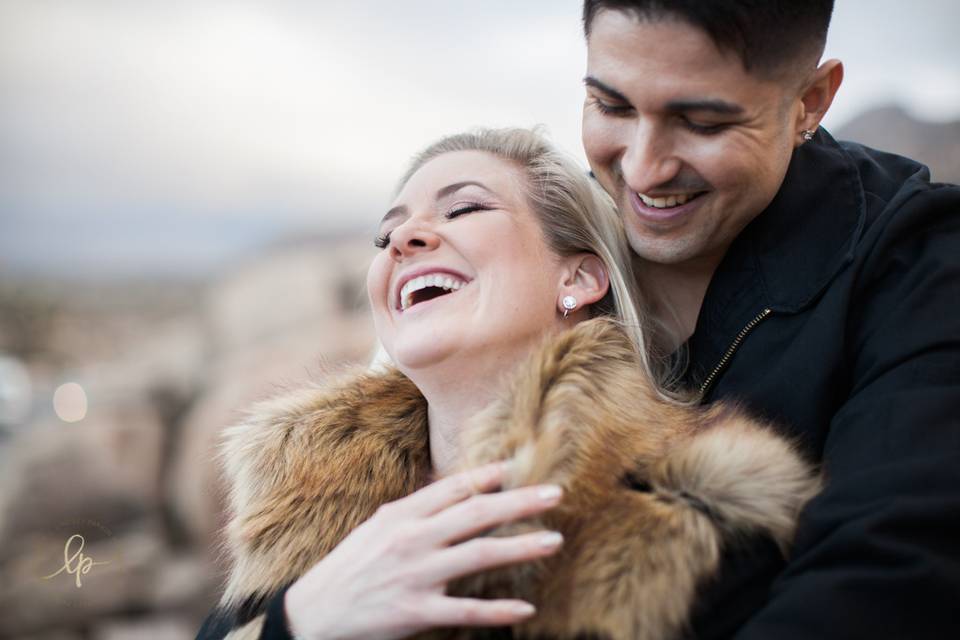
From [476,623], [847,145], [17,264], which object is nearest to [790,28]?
[847,145]

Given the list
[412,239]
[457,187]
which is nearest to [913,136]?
[457,187]

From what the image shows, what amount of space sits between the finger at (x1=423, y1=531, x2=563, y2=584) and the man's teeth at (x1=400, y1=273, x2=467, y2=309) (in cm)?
65

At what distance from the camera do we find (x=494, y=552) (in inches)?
47.8

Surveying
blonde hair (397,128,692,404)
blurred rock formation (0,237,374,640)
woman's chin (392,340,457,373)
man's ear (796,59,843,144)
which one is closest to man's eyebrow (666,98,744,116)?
man's ear (796,59,843,144)

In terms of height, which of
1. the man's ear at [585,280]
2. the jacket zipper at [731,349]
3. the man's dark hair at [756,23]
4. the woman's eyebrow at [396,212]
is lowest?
the jacket zipper at [731,349]

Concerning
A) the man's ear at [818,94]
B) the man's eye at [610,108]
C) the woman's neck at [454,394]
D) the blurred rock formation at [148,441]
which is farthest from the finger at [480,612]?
the blurred rock formation at [148,441]

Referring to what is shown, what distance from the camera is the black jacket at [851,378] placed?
1141 mm

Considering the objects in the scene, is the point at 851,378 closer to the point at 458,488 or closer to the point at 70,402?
the point at 458,488

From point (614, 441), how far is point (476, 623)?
390mm

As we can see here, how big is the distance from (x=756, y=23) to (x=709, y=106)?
0.55 feet

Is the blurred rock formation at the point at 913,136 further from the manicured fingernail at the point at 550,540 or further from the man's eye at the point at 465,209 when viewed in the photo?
the manicured fingernail at the point at 550,540

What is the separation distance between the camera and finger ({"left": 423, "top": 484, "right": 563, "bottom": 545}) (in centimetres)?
124

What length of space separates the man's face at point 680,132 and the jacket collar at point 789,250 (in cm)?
5

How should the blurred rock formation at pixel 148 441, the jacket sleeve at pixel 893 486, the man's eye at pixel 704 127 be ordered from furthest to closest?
the blurred rock formation at pixel 148 441
the man's eye at pixel 704 127
the jacket sleeve at pixel 893 486
